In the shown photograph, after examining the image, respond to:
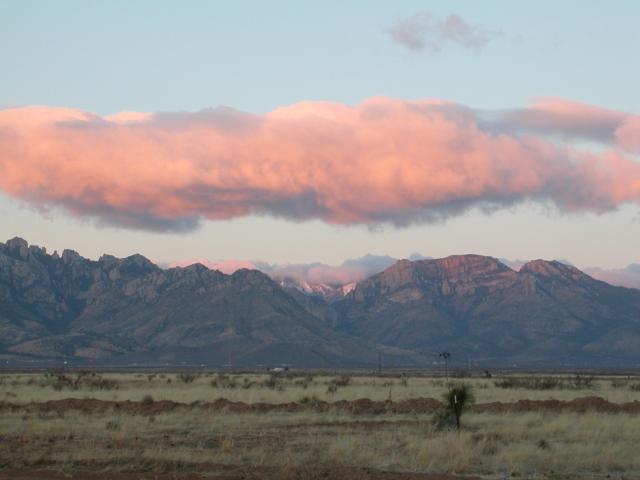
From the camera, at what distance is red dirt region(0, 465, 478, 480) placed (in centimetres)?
2369

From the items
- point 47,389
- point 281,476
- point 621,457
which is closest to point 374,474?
point 281,476

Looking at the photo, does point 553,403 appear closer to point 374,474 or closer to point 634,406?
point 634,406

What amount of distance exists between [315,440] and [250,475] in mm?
8617

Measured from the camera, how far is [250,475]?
24.2 metres

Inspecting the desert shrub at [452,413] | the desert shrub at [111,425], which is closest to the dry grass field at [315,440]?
the desert shrub at [111,425]

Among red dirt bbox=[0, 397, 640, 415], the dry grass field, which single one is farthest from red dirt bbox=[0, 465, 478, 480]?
red dirt bbox=[0, 397, 640, 415]

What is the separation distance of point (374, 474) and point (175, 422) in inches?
676

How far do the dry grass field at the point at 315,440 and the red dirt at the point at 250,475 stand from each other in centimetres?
5

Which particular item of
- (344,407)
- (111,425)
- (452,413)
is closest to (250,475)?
(452,413)

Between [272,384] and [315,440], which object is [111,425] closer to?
[315,440]

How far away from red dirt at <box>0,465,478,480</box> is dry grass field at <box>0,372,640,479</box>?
0.05 m

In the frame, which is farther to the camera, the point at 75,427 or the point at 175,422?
the point at 175,422

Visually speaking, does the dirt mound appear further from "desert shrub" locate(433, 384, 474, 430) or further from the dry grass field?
"desert shrub" locate(433, 384, 474, 430)

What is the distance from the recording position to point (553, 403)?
46250 millimetres
